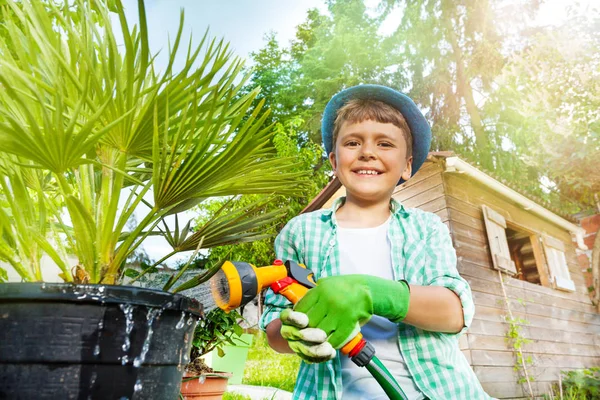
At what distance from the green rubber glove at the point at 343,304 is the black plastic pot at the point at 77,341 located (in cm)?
33

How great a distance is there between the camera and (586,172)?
6.83 m

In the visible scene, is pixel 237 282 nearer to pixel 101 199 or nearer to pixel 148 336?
pixel 148 336

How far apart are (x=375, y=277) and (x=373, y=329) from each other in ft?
1.13

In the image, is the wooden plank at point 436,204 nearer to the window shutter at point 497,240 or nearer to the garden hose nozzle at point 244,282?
the window shutter at point 497,240

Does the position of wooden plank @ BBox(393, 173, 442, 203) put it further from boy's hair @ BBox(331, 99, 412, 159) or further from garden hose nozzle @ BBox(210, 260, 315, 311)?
garden hose nozzle @ BBox(210, 260, 315, 311)

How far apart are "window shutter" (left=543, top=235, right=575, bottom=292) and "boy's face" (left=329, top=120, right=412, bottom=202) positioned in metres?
6.13

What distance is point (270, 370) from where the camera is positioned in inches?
235

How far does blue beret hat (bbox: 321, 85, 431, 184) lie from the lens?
61.2 inches

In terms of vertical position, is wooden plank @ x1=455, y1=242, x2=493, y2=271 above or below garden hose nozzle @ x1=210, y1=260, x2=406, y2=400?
above

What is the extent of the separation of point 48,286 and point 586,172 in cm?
784

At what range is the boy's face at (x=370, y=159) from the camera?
1446mm

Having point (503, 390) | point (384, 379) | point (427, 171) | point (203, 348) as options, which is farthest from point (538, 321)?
point (384, 379)

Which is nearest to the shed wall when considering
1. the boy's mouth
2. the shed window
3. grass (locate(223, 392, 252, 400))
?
the shed window

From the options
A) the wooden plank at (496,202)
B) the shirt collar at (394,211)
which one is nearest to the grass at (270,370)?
the wooden plank at (496,202)
